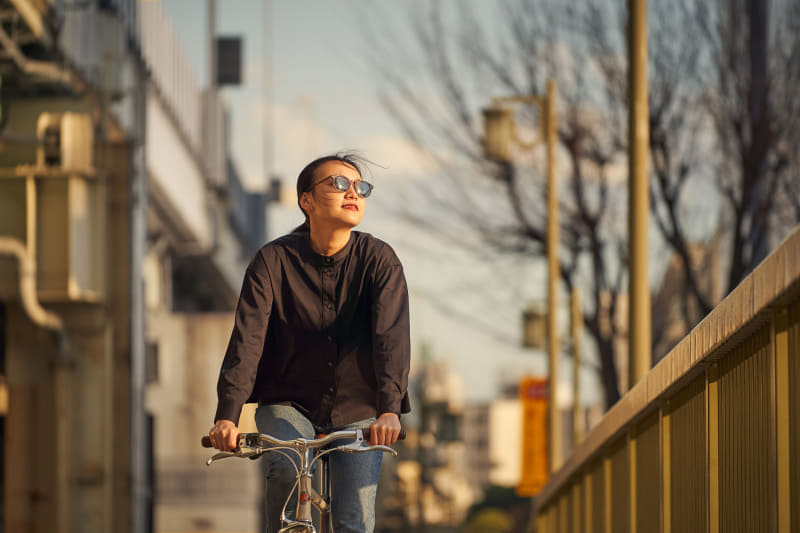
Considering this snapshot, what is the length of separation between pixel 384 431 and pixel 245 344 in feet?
1.93

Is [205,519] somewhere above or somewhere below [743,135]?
below

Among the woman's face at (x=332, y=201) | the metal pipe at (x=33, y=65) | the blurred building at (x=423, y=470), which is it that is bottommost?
the blurred building at (x=423, y=470)

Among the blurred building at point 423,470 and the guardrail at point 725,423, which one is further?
the blurred building at point 423,470

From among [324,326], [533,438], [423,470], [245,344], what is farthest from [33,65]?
[423,470]

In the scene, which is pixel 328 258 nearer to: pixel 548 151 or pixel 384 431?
pixel 384 431

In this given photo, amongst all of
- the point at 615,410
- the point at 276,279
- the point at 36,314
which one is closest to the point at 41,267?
the point at 36,314

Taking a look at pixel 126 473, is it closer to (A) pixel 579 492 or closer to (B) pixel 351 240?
(A) pixel 579 492

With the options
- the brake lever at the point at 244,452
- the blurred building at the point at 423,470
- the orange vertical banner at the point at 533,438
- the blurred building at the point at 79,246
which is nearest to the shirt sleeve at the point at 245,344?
the brake lever at the point at 244,452

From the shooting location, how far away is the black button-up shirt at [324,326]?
4.66 meters

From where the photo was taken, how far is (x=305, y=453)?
425 centimetres

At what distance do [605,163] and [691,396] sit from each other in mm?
12860

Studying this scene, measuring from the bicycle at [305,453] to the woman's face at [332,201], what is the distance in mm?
752

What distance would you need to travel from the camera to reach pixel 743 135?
13.4m

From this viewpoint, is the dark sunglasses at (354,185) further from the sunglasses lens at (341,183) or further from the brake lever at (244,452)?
the brake lever at (244,452)
